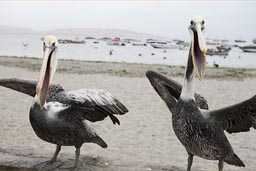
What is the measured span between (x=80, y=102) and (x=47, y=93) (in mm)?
398

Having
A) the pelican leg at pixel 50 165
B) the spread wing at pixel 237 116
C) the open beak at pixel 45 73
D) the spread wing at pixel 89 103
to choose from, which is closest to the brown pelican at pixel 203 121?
the spread wing at pixel 237 116

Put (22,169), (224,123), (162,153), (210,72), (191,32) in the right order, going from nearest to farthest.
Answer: (191,32), (224,123), (22,169), (162,153), (210,72)

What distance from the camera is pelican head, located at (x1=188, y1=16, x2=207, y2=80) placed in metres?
3.38

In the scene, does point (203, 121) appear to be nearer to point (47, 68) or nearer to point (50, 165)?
point (47, 68)

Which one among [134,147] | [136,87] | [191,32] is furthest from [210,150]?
[136,87]

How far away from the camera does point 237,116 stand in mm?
3666

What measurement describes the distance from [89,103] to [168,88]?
0.89 m

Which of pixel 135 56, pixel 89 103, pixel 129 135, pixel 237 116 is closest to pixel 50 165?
pixel 89 103

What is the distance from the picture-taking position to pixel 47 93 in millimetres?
3990

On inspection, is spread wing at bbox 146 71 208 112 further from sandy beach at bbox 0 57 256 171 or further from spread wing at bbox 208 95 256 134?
sandy beach at bbox 0 57 256 171

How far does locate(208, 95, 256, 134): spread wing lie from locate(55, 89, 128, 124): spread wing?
0.97 meters

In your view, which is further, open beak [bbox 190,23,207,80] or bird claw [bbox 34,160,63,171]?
bird claw [bbox 34,160,63,171]

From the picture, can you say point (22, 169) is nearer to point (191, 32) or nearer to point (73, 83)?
point (191, 32)

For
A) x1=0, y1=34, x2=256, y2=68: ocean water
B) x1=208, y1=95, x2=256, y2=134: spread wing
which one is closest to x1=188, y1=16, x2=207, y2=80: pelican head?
x1=208, y1=95, x2=256, y2=134: spread wing
